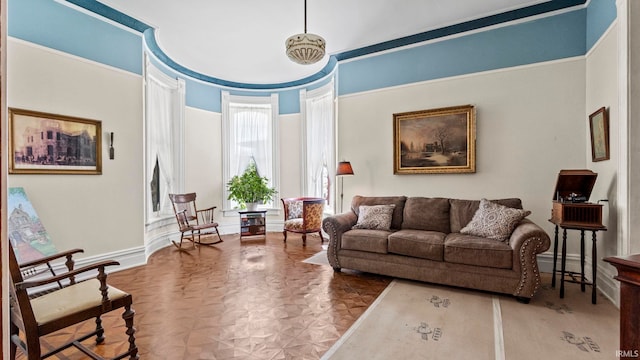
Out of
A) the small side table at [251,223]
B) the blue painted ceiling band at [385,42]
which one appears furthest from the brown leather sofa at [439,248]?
the blue painted ceiling band at [385,42]

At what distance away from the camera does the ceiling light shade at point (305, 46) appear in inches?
127

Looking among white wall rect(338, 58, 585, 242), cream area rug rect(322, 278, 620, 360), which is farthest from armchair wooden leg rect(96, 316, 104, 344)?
white wall rect(338, 58, 585, 242)

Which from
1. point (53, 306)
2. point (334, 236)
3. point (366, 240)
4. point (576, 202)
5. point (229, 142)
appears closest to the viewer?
point (53, 306)

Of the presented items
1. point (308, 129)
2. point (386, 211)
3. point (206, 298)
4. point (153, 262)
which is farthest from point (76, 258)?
point (308, 129)

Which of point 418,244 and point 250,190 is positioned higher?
point 250,190

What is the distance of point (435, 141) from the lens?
450 cm

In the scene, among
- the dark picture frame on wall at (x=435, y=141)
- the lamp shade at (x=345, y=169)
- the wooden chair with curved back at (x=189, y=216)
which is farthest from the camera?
the wooden chair with curved back at (x=189, y=216)

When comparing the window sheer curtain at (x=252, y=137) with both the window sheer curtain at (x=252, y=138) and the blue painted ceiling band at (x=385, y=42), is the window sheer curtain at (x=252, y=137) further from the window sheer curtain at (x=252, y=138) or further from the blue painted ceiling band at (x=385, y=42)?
the blue painted ceiling band at (x=385, y=42)

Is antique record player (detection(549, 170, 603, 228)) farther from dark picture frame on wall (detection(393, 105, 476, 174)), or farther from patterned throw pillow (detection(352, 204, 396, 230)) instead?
patterned throw pillow (detection(352, 204, 396, 230))

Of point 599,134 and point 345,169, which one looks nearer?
point 599,134

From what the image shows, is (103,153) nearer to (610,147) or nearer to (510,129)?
(510,129)

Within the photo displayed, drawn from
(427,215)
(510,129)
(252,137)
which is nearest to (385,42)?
(510,129)

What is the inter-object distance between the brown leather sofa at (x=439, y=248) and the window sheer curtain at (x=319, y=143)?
1.84 m

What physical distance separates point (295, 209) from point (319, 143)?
60.6 inches
